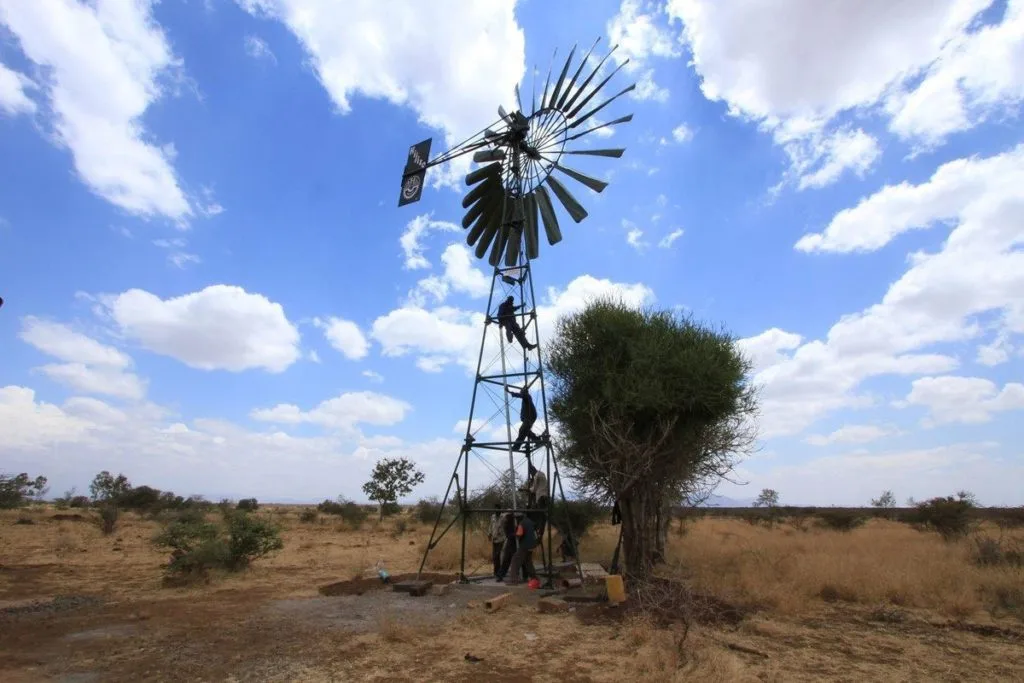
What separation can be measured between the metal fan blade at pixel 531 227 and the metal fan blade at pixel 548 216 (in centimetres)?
18

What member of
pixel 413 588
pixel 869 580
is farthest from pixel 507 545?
pixel 869 580

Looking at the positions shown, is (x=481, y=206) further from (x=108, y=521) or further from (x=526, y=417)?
(x=108, y=521)

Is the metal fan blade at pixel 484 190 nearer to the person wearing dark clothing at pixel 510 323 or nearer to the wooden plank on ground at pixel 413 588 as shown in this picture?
the person wearing dark clothing at pixel 510 323

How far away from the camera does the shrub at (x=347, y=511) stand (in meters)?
39.1

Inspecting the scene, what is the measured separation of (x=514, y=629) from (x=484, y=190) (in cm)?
1125

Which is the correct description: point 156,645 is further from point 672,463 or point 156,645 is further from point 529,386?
point 672,463

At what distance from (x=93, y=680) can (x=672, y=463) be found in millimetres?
12127

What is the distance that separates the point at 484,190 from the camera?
657 inches

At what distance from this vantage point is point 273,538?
1747 cm

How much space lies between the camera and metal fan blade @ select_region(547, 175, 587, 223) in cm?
1533

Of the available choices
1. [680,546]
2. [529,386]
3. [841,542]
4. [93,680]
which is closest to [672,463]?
[529,386]

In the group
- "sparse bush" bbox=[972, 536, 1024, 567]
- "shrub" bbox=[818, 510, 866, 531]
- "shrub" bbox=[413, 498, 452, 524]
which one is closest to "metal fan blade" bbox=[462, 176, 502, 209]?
"sparse bush" bbox=[972, 536, 1024, 567]

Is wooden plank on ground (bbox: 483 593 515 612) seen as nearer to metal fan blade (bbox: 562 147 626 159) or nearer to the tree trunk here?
the tree trunk

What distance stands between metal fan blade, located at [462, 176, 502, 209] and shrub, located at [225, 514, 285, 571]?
36.0ft
